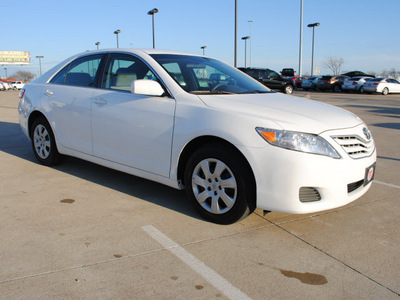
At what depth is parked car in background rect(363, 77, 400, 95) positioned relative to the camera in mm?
27188

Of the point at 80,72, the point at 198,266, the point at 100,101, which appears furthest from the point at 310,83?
the point at 198,266

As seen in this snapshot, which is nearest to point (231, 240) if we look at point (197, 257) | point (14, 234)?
point (197, 257)

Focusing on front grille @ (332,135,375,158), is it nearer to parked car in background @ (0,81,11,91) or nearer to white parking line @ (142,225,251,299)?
white parking line @ (142,225,251,299)

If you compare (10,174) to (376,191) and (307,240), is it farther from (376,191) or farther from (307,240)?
→ (376,191)

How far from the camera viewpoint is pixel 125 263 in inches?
112

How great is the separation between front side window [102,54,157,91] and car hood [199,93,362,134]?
0.91 metres

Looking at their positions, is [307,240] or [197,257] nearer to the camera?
[197,257]

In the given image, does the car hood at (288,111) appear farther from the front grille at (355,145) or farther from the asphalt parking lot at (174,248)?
the asphalt parking lot at (174,248)

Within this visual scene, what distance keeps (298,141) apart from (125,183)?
7.95ft

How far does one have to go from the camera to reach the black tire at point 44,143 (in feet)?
17.7

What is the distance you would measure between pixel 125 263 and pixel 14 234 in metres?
1.11

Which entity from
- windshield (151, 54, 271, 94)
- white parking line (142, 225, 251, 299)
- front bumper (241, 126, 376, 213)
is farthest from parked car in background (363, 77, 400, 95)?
Answer: white parking line (142, 225, 251, 299)

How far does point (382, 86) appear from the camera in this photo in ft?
→ 89.3

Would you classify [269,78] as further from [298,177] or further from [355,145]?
[298,177]
